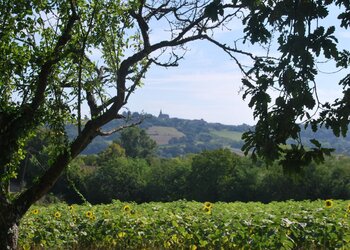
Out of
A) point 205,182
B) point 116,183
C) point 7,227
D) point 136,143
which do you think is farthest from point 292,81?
point 136,143

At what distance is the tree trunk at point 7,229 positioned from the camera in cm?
625

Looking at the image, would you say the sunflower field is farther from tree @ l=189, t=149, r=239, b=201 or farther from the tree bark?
tree @ l=189, t=149, r=239, b=201

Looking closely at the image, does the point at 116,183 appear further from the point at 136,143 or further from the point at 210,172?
the point at 136,143

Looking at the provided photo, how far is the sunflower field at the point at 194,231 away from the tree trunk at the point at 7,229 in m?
1.66

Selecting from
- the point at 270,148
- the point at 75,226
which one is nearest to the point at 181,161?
the point at 75,226

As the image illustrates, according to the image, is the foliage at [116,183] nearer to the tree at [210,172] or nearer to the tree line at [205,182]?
A: the tree line at [205,182]

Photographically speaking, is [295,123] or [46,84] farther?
[46,84]

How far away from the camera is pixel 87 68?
21.9 ft

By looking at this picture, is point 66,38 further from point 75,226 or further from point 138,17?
point 75,226

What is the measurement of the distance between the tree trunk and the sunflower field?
1655 millimetres

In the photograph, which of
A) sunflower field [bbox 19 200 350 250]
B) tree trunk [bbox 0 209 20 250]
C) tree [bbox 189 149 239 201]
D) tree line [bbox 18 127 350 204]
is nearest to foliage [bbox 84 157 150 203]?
tree line [bbox 18 127 350 204]

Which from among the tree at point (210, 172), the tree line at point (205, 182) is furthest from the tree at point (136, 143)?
the tree at point (210, 172)

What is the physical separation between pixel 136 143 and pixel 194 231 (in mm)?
104853

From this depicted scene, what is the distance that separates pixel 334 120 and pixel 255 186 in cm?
5644
